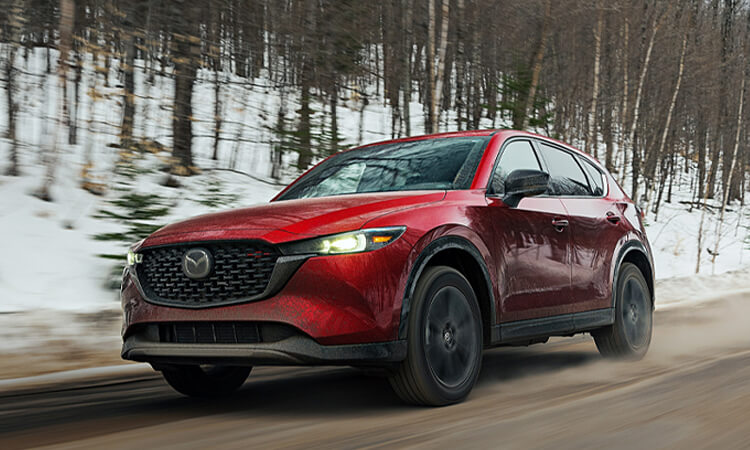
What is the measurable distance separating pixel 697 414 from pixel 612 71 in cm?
2411

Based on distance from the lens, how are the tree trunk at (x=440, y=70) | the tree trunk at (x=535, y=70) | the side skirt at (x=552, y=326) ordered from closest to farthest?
the side skirt at (x=552, y=326) < the tree trunk at (x=440, y=70) < the tree trunk at (x=535, y=70)

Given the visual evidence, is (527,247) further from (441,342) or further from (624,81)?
(624,81)

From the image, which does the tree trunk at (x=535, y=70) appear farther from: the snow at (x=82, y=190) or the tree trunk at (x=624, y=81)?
the tree trunk at (x=624, y=81)

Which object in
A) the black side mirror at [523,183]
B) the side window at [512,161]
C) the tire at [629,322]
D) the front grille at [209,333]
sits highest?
the side window at [512,161]

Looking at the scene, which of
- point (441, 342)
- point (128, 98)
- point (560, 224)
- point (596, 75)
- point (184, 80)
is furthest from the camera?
point (596, 75)

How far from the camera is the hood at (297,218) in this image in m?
→ 3.87

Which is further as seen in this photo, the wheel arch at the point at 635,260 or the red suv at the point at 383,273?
the wheel arch at the point at 635,260

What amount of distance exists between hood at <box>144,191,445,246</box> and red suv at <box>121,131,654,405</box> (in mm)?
11

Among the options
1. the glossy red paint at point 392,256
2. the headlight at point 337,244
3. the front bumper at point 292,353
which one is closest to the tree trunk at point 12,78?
the glossy red paint at point 392,256

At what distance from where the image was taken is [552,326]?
5.20 metres

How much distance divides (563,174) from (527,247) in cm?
116

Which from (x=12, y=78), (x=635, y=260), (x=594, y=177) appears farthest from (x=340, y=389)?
(x=12, y=78)

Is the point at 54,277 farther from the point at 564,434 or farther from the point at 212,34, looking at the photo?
the point at 564,434

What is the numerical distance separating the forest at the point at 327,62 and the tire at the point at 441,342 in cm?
615
